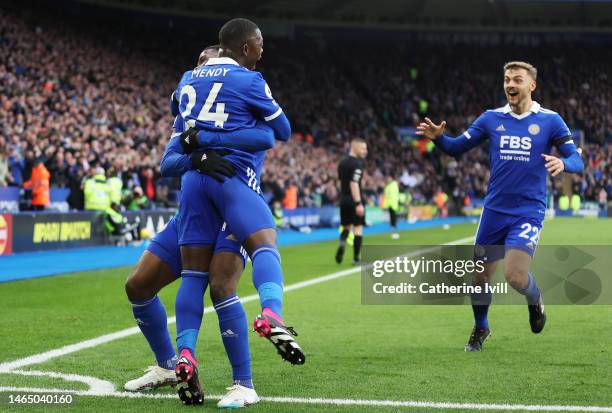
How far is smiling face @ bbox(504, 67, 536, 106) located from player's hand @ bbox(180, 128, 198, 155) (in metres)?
3.17

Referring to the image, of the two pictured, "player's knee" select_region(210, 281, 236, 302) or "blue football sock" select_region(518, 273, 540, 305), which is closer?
"player's knee" select_region(210, 281, 236, 302)

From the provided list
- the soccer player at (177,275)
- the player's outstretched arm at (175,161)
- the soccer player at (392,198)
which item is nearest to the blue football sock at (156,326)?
the soccer player at (177,275)

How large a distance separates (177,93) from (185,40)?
3986 centimetres

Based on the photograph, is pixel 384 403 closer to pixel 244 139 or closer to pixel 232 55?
pixel 244 139

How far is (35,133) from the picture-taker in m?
22.8

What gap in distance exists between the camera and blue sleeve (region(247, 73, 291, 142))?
17.0ft

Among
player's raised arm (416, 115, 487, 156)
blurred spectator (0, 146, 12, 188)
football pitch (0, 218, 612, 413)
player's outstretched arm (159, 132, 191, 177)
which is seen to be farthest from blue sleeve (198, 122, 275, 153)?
blurred spectator (0, 146, 12, 188)

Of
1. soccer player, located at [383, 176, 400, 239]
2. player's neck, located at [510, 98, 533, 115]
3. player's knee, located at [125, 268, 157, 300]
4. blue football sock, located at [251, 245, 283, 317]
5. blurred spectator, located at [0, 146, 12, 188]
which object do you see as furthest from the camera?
soccer player, located at [383, 176, 400, 239]

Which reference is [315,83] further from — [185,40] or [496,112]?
[496,112]

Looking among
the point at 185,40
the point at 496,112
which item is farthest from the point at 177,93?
the point at 185,40

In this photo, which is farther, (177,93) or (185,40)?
(185,40)

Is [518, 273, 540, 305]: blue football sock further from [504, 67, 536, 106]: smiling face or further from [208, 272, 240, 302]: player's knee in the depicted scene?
[208, 272, 240, 302]: player's knee

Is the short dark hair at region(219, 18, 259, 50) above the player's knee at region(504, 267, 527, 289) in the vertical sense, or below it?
above

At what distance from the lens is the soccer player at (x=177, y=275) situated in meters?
5.22
